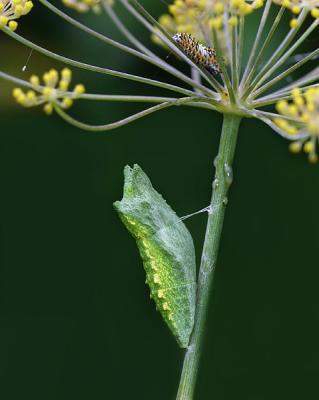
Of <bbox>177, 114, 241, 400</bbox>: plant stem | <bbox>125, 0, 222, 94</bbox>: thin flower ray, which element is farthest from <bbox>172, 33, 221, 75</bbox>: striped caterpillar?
<bbox>177, 114, 241, 400</bbox>: plant stem

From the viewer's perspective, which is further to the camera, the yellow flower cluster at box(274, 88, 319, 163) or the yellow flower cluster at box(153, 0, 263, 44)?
the yellow flower cluster at box(153, 0, 263, 44)

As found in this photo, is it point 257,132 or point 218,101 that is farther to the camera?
point 257,132

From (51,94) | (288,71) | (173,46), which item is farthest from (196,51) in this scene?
(51,94)

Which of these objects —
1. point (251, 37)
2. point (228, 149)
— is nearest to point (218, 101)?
point (228, 149)

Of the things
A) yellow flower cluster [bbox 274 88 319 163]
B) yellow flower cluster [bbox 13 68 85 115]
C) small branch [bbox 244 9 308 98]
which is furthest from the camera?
small branch [bbox 244 9 308 98]

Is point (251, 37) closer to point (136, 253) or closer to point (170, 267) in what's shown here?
point (136, 253)

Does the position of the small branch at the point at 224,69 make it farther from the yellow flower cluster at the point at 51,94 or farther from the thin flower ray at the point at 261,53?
the yellow flower cluster at the point at 51,94

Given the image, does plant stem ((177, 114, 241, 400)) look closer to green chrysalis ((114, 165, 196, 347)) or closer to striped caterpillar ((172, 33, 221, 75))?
green chrysalis ((114, 165, 196, 347))
